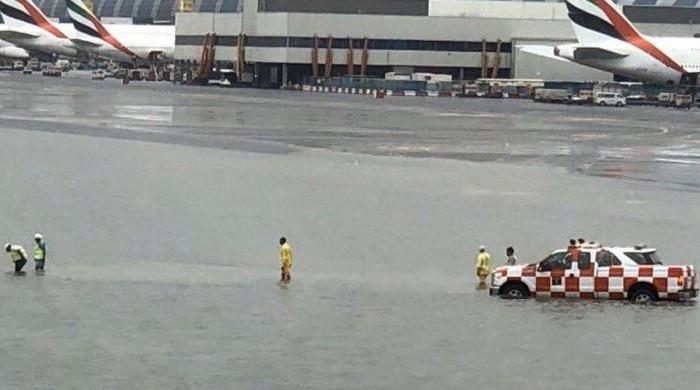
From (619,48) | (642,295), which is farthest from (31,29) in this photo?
(642,295)

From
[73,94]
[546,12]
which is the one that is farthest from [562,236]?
[546,12]

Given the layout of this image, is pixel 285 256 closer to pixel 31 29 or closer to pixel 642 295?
pixel 642 295

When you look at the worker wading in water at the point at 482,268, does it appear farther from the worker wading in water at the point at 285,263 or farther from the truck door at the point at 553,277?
the worker wading in water at the point at 285,263

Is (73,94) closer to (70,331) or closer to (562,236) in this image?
(562,236)

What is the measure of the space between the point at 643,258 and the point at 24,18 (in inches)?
6465

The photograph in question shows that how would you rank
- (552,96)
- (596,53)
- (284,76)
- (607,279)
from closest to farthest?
1. (607,279)
2. (596,53)
3. (552,96)
4. (284,76)

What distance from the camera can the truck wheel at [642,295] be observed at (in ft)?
97.9

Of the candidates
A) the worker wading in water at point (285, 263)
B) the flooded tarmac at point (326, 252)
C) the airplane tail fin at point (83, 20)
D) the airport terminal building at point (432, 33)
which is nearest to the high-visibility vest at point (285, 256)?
the worker wading in water at point (285, 263)

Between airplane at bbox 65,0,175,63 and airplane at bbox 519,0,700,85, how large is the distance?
2767 inches

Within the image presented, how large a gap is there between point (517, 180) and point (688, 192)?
585 centimetres

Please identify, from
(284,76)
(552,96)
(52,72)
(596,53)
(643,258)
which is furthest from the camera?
(52,72)

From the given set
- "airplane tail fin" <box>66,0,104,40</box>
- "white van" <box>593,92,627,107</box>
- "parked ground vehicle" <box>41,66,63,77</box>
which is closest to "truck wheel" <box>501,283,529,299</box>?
"white van" <box>593,92,627,107</box>

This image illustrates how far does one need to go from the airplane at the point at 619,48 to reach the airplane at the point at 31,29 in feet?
265

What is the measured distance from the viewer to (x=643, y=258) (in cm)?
3034
